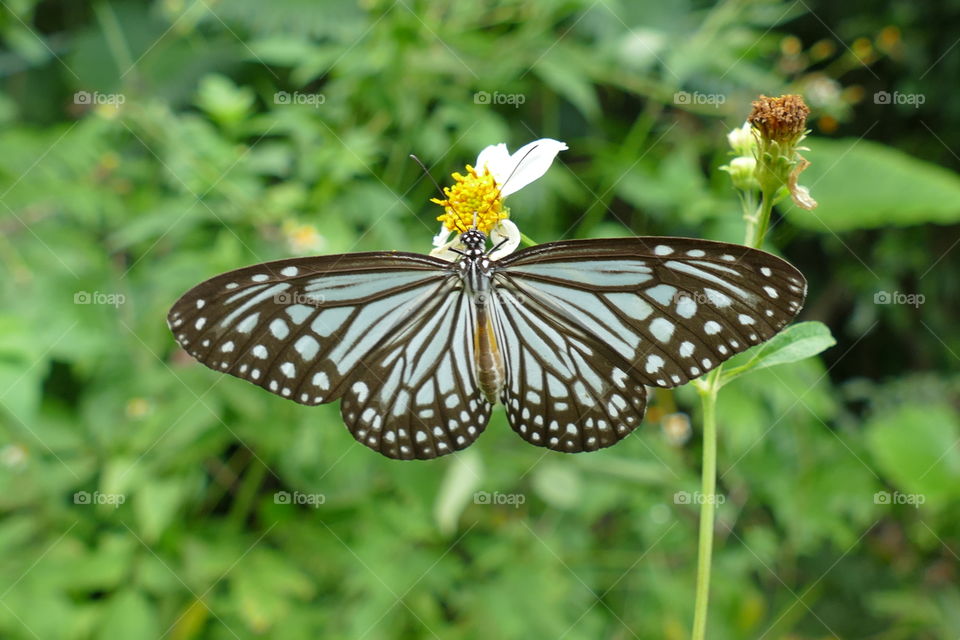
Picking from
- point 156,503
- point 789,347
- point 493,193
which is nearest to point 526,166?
point 493,193

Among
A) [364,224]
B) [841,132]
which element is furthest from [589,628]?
[841,132]

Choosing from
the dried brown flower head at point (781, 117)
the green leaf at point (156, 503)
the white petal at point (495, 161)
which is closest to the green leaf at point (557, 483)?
the green leaf at point (156, 503)

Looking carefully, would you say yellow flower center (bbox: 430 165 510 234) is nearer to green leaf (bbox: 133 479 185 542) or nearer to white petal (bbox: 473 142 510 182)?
white petal (bbox: 473 142 510 182)

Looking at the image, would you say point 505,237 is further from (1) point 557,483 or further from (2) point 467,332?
(1) point 557,483

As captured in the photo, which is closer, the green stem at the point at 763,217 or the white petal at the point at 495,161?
the green stem at the point at 763,217

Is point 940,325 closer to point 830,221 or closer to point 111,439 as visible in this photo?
point 830,221

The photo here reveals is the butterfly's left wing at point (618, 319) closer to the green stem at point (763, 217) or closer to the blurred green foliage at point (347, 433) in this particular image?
the green stem at point (763, 217)

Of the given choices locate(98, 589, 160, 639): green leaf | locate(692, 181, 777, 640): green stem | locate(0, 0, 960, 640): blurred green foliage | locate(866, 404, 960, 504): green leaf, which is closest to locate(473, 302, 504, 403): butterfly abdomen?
locate(692, 181, 777, 640): green stem
